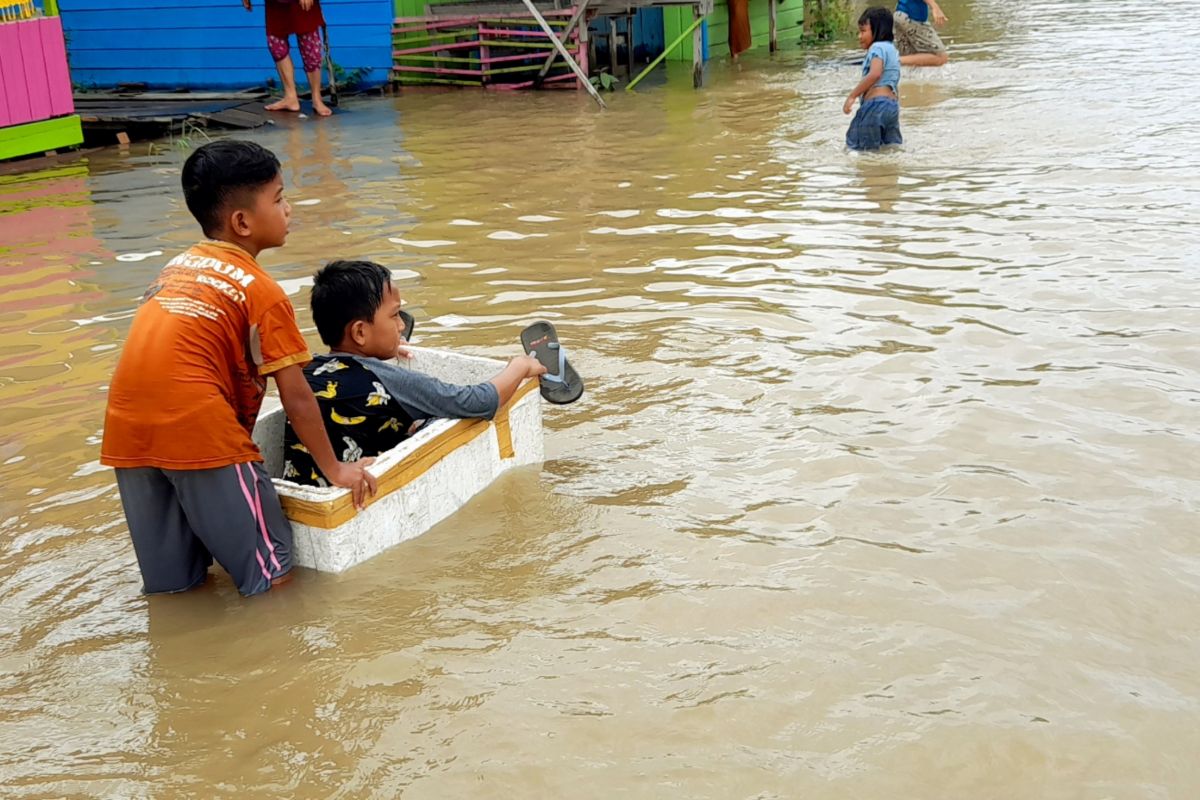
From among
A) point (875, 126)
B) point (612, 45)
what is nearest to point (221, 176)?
point (875, 126)

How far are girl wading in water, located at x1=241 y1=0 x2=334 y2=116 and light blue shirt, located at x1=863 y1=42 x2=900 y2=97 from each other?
6335 mm

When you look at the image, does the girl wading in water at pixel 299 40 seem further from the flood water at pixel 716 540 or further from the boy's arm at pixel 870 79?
the boy's arm at pixel 870 79

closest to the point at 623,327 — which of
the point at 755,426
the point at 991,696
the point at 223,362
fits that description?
the point at 755,426

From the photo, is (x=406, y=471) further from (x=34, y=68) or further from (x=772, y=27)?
(x=772, y=27)

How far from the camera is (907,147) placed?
9.77 m

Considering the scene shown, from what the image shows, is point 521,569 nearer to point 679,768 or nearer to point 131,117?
point 679,768

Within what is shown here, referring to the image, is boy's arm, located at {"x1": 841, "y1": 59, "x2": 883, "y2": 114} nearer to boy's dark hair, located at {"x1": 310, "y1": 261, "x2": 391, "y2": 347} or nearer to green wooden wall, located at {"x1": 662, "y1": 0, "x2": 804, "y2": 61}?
boy's dark hair, located at {"x1": 310, "y1": 261, "x2": 391, "y2": 347}

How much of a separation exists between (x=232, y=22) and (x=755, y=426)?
12570mm

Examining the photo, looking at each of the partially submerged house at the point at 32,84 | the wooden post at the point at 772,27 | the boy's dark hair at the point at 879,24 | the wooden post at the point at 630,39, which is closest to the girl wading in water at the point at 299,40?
the partially submerged house at the point at 32,84

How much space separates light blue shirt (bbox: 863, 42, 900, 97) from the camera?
9406 mm

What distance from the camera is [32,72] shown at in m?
10.8

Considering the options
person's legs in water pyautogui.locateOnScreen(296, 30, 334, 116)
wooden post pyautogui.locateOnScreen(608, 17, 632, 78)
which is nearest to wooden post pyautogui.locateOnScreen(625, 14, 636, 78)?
wooden post pyautogui.locateOnScreen(608, 17, 632, 78)

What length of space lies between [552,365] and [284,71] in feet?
32.3

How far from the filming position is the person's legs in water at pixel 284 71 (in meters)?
13.0
